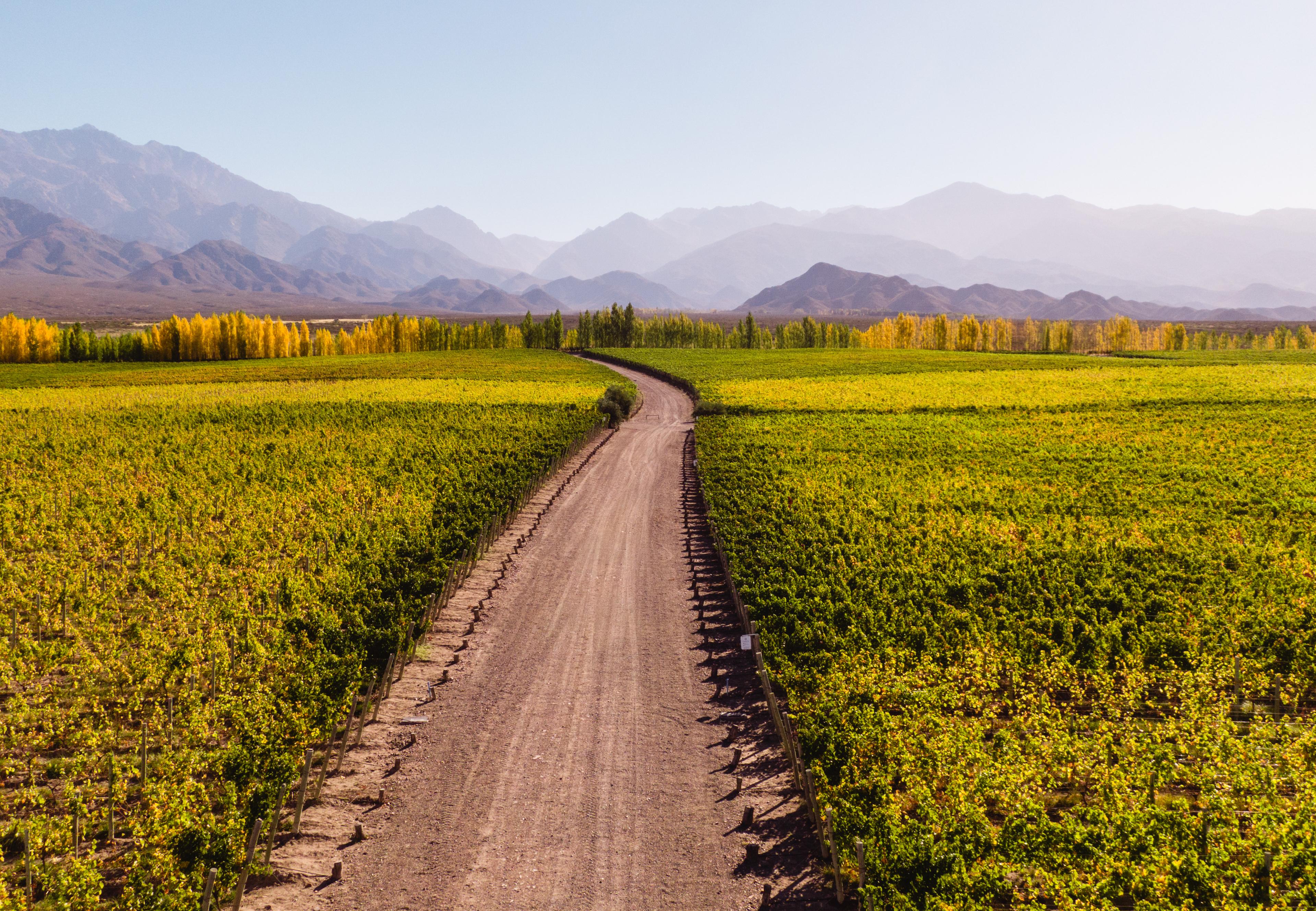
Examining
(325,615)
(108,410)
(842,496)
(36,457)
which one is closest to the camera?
(325,615)

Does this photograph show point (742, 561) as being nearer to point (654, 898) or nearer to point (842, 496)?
point (842, 496)

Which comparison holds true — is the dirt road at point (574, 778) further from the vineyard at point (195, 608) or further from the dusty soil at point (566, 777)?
the vineyard at point (195, 608)

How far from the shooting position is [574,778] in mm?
15445

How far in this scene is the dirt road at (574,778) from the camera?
496 inches

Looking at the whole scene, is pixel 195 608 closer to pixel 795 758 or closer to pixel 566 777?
pixel 566 777

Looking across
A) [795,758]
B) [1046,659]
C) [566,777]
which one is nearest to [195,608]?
[566,777]

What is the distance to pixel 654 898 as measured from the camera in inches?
487

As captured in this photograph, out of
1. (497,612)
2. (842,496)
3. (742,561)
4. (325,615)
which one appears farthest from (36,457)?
(842,496)

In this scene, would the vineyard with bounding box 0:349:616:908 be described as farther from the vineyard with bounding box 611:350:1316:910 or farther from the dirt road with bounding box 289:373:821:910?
the vineyard with bounding box 611:350:1316:910

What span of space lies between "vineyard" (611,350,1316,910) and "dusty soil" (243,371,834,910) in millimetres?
1617

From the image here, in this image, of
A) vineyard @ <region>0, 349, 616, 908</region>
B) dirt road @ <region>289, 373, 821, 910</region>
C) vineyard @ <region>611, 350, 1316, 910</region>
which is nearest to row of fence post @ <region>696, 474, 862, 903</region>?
vineyard @ <region>611, 350, 1316, 910</region>

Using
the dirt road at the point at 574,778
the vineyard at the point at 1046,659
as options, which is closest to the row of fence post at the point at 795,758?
the vineyard at the point at 1046,659

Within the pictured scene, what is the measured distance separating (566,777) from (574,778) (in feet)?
0.63

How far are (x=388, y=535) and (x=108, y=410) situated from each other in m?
58.6
